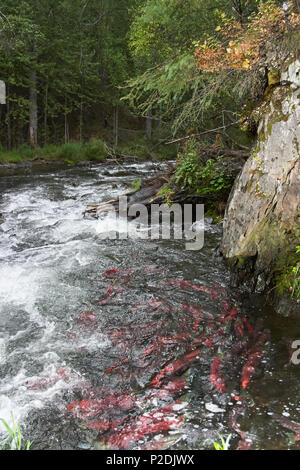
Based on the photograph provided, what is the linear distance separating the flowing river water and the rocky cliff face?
18.0 inches

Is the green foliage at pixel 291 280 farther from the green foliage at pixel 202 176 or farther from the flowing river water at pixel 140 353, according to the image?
the green foliage at pixel 202 176

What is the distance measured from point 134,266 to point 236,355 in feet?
9.58

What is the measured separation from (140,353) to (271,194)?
2894mm

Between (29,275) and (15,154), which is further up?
(15,154)

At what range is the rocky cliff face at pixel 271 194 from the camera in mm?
4824

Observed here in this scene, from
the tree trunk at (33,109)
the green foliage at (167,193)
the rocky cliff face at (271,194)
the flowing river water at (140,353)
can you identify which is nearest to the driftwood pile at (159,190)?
the green foliage at (167,193)

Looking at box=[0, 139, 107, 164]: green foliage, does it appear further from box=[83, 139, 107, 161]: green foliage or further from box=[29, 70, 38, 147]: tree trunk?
box=[29, 70, 38, 147]: tree trunk

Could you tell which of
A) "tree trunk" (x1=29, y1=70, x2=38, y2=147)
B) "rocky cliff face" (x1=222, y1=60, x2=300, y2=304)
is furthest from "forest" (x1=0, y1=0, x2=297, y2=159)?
"rocky cliff face" (x1=222, y1=60, x2=300, y2=304)

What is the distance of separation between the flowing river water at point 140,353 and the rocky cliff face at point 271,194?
456 millimetres

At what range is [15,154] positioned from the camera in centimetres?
2042

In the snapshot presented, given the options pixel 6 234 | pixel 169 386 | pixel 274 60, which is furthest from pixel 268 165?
pixel 6 234

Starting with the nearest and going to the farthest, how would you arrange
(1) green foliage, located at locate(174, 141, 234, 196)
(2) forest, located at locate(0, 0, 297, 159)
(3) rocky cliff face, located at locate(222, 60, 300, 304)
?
1. (3) rocky cliff face, located at locate(222, 60, 300, 304)
2. (2) forest, located at locate(0, 0, 297, 159)
3. (1) green foliage, located at locate(174, 141, 234, 196)

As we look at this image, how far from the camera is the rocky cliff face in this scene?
4.82m

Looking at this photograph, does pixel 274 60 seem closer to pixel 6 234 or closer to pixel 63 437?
pixel 63 437
